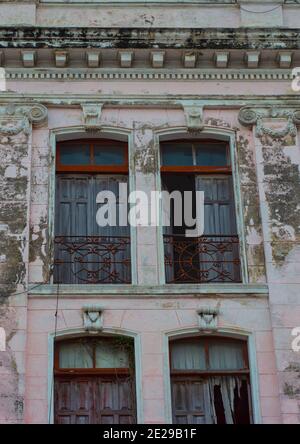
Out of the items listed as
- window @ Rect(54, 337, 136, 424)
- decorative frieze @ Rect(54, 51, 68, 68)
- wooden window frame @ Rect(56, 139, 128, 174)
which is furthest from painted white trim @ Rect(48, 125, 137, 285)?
window @ Rect(54, 337, 136, 424)

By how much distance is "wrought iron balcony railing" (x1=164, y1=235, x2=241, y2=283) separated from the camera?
15656 millimetres

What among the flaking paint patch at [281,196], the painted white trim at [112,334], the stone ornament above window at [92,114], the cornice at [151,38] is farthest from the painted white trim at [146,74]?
the painted white trim at [112,334]

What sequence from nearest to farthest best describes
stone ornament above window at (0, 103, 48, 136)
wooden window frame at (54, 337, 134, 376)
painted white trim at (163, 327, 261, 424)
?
painted white trim at (163, 327, 261, 424)
wooden window frame at (54, 337, 134, 376)
stone ornament above window at (0, 103, 48, 136)

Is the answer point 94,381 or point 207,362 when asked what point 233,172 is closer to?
point 207,362

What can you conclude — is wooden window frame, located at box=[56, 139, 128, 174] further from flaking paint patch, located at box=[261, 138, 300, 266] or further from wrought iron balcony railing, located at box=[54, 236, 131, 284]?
flaking paint patch, located at box=[261, 138, 300, 266]

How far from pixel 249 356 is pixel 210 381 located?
2.30 ft

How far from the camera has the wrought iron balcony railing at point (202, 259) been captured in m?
15.7

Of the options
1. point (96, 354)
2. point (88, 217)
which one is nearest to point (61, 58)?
point (88, 217)

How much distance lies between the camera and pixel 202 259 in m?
15.8

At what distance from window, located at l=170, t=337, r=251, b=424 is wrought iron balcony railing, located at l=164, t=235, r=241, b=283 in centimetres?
105

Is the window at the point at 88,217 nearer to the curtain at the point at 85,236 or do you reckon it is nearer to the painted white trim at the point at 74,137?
the curtain at the point at 85,236

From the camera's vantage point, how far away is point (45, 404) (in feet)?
46.9

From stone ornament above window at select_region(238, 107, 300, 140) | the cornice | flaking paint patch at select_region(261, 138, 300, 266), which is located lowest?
flaking paint patch at select_region(261, 138, 300, 266)
